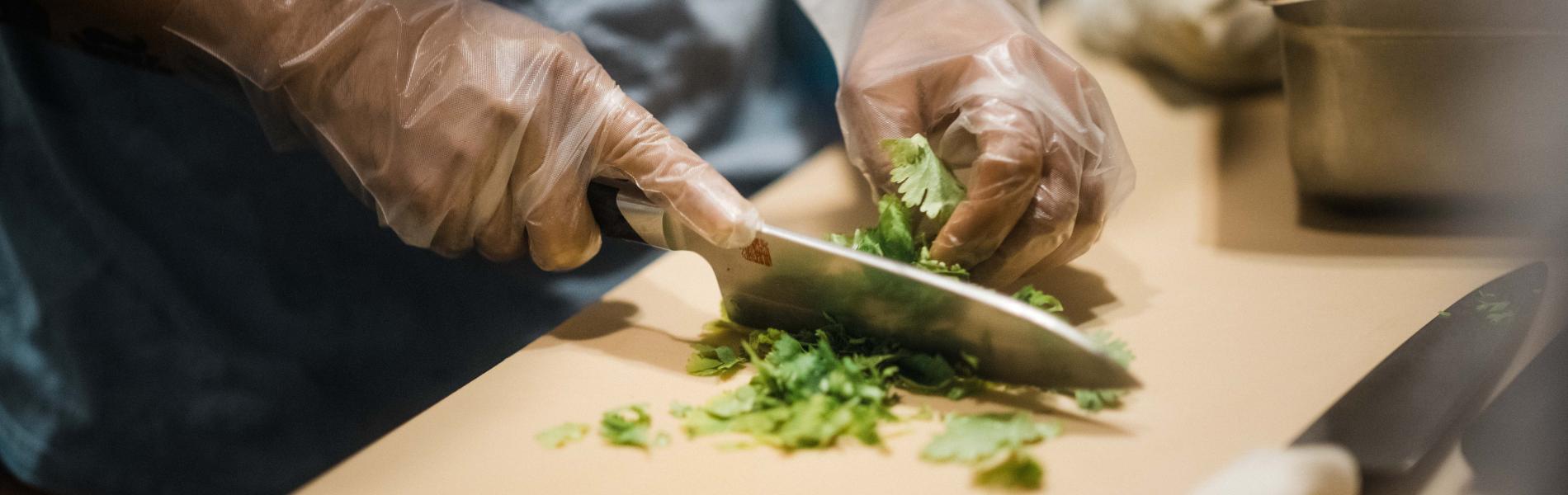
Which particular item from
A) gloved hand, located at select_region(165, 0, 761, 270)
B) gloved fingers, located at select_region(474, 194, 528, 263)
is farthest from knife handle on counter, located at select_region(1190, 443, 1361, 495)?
gloved fingers, located at select_region(474, 194, 528, 263)

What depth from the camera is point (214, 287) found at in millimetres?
1564

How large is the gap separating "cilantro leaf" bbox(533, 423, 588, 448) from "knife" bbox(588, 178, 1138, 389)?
0.26 metres

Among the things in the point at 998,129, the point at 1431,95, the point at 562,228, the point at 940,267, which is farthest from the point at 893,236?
the point at 1431,95

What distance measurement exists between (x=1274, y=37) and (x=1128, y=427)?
3.62ft

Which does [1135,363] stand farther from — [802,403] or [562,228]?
[562,228]

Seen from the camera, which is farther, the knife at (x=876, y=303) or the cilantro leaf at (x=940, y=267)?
the cilantro leaf at (x=940, y=267)

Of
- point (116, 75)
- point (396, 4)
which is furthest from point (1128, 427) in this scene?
point (116, 75)

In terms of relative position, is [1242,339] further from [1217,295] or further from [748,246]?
[748,246]

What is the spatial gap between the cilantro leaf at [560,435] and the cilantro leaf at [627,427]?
2 cm

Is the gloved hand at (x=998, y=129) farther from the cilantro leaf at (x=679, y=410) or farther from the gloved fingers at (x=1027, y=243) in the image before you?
the cilantro leaf at (x=679, y=410)

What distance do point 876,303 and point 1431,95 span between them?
0.76 meters

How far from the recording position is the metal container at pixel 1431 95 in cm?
119

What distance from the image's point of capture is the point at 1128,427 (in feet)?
3.40

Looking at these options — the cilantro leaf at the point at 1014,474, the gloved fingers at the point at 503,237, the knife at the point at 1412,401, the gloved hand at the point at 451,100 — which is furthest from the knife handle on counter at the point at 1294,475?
the gloved fingers at the point at 503,237
